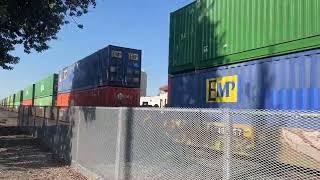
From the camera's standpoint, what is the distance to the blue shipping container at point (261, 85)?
7445mm

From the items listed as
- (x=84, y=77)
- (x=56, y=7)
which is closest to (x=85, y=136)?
(x=56, y=7)

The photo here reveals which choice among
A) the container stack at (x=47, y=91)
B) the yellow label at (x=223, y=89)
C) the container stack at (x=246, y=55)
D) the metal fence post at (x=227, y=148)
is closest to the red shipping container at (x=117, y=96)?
the container stack at (x=246, y=55)

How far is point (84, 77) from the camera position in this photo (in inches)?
882

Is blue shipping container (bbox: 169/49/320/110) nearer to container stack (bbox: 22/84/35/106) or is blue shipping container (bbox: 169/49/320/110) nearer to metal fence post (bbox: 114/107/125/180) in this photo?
metal fence post (bbox: 114/107/125/180)

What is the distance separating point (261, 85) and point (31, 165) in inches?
257

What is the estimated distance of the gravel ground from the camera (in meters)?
10.4

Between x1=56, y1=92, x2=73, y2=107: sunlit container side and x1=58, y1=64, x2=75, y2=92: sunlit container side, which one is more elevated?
x1=58, y1=64, x2=75, y2=92: sunlit container side

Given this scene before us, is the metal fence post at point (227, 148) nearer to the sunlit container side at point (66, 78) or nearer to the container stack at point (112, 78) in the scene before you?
the container stack at point (112, 78)

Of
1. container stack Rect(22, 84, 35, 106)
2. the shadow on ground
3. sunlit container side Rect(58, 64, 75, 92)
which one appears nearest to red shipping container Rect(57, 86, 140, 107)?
the shadow on ground

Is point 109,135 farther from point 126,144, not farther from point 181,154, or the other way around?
point 181,154

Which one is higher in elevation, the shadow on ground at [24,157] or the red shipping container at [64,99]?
the red shipping container at [64,99]

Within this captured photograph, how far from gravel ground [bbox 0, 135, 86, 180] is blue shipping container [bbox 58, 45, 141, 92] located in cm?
430

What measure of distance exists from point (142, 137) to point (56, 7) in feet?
33.1

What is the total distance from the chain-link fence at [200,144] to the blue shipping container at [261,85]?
2.20 m
